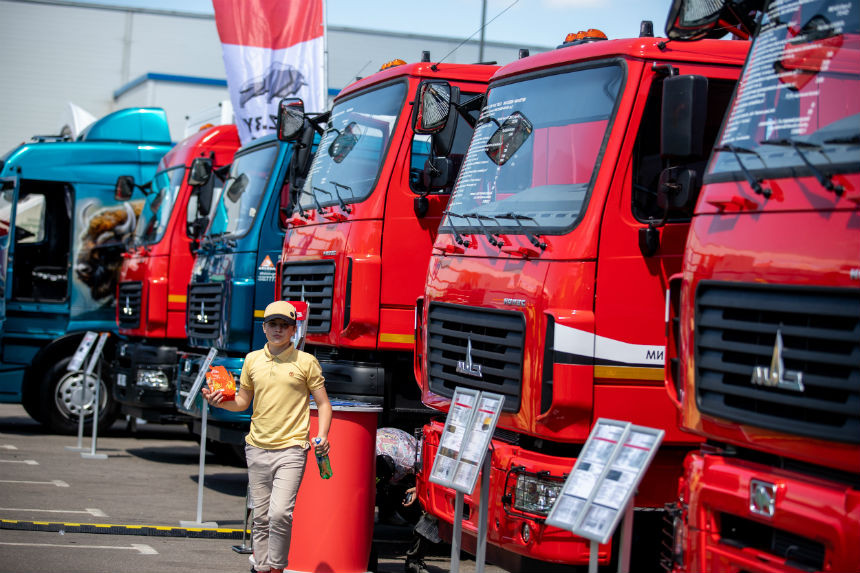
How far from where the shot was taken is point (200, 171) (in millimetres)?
13352

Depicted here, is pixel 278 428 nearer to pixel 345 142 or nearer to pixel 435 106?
pixel 435 106

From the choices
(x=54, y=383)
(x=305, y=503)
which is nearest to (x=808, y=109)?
(x=305, y=503)

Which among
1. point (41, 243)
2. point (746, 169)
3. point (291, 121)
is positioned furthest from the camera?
point (41, 243)

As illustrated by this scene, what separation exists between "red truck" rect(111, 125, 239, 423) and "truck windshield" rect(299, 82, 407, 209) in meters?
3.62

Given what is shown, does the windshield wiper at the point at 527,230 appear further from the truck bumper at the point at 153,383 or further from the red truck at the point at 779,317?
the truck bumper at the point at 153,383

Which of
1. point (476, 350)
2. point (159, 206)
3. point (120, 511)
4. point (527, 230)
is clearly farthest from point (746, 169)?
point (159, 206)

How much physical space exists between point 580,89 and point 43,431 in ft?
39.8

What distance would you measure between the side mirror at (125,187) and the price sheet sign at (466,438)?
1009cm

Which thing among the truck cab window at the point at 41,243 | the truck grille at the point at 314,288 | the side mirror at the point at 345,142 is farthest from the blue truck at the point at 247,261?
the truck cab window at the point at 41,243

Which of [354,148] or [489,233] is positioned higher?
[354,148]

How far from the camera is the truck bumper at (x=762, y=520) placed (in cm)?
414

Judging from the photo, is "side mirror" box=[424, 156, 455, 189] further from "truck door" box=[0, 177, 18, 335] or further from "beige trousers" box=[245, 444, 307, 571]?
"truck door" box=[0, 177, 18, 335]

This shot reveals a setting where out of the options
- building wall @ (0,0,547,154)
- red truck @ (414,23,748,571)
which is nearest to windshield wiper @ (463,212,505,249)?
red truck @ (414,23,748,571)

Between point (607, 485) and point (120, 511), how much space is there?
6653mm
